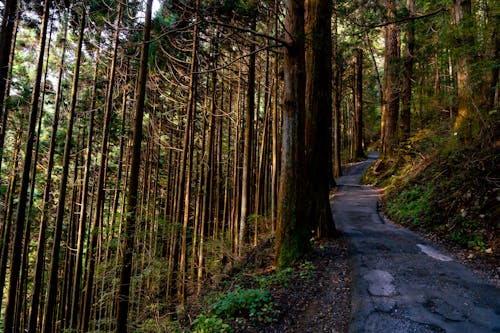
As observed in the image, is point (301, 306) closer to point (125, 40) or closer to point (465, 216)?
point (465, 216)

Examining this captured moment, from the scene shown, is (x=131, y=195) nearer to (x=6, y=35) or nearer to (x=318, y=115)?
(x=318, y=115)

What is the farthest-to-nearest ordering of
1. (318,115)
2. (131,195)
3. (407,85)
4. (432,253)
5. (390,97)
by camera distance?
(390,97) → (407,85) → (318,115) → (131,195) → (432,253)

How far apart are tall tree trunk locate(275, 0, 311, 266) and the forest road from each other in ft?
3.38

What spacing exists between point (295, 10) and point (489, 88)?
5324 millimetres

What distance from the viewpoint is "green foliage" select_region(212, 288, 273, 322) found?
3.71 meters

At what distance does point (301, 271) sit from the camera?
15.5 feet

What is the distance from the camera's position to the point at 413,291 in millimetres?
3727

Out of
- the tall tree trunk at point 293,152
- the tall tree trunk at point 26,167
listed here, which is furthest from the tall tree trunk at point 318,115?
the tall tree trunk at point 26,167

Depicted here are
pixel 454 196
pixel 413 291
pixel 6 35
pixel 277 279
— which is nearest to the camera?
pixel 413 291

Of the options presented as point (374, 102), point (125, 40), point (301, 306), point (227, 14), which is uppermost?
point (374, 102)

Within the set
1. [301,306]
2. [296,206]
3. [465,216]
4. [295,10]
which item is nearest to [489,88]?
[465,216]

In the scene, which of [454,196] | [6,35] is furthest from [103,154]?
[454,196]

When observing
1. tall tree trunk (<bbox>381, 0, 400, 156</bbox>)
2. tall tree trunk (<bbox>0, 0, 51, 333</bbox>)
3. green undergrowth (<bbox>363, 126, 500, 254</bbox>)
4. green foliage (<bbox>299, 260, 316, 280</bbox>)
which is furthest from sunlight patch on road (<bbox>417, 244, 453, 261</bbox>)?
tall tree trunk (<bbox>381, 0, 400, 156</bbox>)

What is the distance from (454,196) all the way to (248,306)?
5287 millimetres
